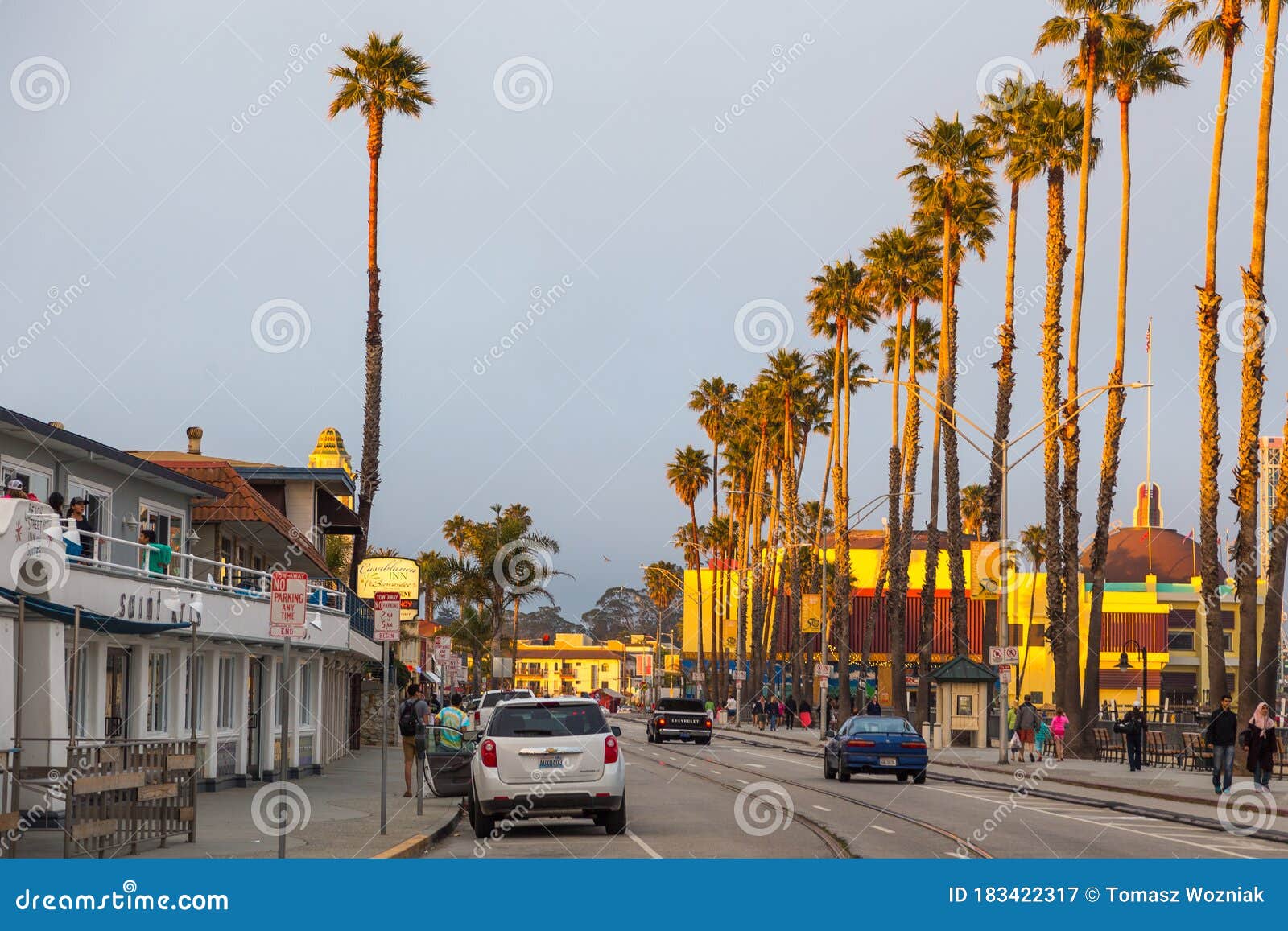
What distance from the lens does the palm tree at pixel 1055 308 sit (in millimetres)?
46625

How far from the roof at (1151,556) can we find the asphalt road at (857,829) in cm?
9349

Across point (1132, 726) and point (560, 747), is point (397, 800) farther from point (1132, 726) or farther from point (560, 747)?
point (1132, 726)

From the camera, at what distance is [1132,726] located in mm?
39219

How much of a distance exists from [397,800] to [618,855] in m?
10.4

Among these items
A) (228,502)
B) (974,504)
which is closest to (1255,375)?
(228,502)

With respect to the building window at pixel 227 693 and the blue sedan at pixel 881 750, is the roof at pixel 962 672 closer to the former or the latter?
the blue sedan at pixel 881 750

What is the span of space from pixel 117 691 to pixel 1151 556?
107051 mm

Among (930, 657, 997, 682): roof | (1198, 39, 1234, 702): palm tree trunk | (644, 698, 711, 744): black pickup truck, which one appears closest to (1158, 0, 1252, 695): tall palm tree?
→ (1198, 39, 1234, 702): palm tree trunk

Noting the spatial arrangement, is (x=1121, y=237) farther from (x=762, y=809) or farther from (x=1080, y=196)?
(x=762, y=809)

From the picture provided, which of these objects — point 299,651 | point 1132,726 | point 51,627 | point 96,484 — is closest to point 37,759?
point 51,627

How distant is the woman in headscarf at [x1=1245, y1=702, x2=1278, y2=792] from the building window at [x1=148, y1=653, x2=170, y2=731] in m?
19.6

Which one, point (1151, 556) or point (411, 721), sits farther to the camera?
point (1151, 556)

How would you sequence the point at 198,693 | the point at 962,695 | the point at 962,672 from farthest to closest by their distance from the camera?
1. the point at 962,695
2. the point at 962,672
3. the point at 198,693

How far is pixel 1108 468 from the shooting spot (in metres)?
44.8
